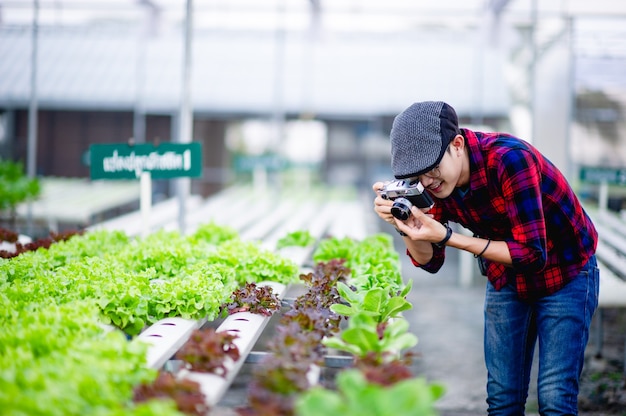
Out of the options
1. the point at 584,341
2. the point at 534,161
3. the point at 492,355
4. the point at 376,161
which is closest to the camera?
the point at 534,161

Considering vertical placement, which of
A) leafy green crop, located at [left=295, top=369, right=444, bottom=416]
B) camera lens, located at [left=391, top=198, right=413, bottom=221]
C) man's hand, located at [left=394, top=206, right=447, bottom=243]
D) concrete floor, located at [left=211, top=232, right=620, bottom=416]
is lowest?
concrete floor, located at [left=211, top=232, right=620, bottom=416]

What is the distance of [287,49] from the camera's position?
14.1 m

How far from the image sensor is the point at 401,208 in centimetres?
228

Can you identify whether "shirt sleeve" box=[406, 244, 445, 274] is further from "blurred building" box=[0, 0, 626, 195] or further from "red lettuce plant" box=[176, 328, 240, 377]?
"blurred building" box=[0, 0, 626, 195]

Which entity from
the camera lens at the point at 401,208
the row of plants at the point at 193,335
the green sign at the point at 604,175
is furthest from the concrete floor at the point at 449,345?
the green sign at the point at 604,175

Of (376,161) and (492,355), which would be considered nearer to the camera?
(492,355)

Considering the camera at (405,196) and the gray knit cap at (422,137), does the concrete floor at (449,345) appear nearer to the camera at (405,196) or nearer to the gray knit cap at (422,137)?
the camera at (405,196)

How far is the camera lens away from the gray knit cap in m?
0.09

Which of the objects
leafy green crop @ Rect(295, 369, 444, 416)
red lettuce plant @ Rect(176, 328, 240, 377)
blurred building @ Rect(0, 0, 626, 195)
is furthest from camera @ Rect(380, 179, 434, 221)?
blurred building @ Rect(0, 0, 626, 195)

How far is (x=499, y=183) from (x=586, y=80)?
6378 millimetres

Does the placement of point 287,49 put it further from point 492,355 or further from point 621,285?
point 492,355

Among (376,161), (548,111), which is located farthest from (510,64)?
(376,161)

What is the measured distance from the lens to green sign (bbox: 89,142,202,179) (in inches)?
159

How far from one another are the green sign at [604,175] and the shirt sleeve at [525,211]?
4.44 metres
